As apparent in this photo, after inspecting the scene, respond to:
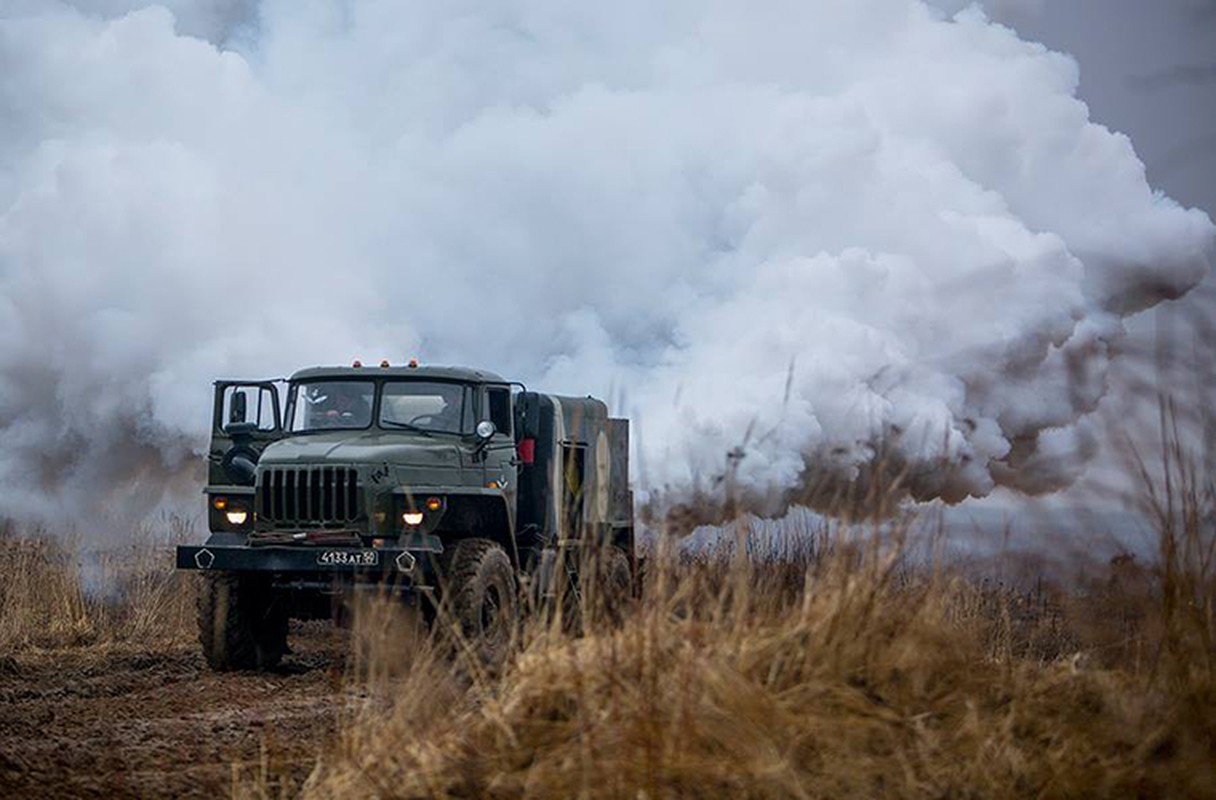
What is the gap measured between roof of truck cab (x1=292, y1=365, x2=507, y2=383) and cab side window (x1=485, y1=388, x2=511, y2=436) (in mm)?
137

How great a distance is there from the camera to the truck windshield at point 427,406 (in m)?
15.1

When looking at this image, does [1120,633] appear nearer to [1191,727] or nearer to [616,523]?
[1191,727]

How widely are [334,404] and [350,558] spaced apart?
212cm

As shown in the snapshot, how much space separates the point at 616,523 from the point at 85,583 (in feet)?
18.6

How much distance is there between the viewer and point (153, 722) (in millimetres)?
10672

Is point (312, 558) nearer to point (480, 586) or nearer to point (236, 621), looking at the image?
point (236, 621)

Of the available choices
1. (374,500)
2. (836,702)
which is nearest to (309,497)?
(374,500)

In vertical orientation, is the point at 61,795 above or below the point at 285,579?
below

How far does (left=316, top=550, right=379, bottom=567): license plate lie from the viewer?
13539 millimetres

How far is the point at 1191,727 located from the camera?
6.18 metres

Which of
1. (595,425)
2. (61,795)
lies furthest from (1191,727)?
(595,425)

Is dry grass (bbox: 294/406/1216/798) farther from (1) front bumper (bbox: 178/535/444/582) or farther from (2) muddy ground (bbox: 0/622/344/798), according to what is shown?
(1) front bumper (bbox: 178/535/444/582)

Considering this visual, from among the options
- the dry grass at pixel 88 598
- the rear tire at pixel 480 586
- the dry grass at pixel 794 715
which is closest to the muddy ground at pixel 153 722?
the dry grass at pixel 88 598

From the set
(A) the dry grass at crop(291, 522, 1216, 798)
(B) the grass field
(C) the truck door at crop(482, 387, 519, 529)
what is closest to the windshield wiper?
(C) the truck door at crop(482, 387, 519, 529)
